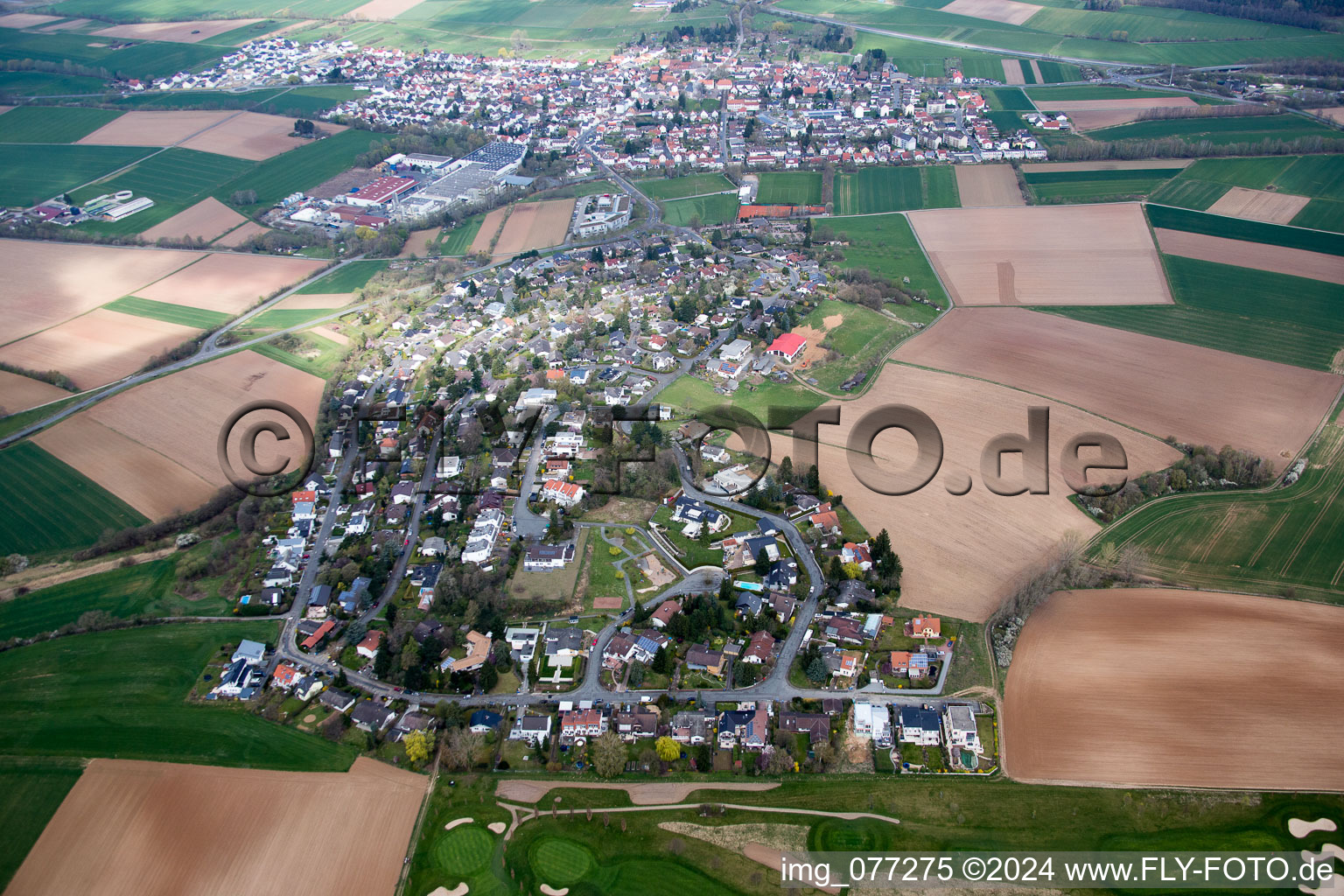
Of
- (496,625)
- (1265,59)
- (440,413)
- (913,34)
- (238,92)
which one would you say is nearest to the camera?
(496,625)

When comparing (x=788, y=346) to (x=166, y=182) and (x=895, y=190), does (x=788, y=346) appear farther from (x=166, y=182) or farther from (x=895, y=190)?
(x=166, y=182)

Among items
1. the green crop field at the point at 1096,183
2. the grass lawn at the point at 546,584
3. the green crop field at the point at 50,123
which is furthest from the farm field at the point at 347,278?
the green crop field at the point at 1096,183

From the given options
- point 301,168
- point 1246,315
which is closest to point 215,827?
point 1246,315

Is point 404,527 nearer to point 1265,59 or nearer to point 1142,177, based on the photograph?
point 1142,177

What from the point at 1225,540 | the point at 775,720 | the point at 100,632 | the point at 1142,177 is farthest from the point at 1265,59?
the point at 100,632

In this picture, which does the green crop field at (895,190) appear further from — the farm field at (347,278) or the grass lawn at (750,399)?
the farm field at (347,278)
